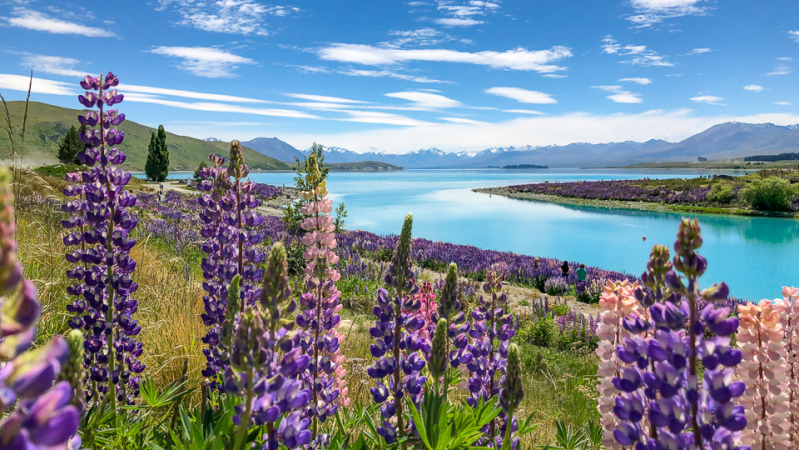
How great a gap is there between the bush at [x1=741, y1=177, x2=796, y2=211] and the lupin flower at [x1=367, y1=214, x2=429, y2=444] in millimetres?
49073

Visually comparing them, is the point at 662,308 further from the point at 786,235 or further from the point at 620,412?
the point at 786,235

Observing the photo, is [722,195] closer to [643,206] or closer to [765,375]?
[643,206]

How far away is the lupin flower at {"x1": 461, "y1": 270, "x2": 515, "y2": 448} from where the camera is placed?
244 centimetres

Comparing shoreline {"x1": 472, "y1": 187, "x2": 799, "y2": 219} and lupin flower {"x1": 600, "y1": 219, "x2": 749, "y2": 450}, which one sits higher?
shoreline {"x1": 472, "y1": 187, "x2": 799, "y2": 219}

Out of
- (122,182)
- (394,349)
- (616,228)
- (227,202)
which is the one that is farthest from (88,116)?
(616,228)

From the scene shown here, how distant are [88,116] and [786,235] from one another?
3976cm

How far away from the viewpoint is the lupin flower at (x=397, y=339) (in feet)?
6.88

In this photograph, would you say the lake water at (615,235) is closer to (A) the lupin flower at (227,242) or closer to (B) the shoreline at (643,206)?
(B) the shoreline at (643,206)

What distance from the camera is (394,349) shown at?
2164mm

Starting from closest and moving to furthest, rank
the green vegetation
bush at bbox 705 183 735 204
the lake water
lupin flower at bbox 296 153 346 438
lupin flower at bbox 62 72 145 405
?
lupin flower at bbox 296 153 346 438 → lupin flower at bbox 62 72 145 405 → the lake water → bush at bbox 705 183 735 204 → the green vegetation

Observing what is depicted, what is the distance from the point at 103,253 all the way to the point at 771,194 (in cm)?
4989

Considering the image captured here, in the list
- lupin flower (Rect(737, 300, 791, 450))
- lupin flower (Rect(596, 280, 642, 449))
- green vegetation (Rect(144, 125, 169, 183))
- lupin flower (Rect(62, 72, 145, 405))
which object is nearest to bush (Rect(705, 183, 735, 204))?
lupin flower (Rect(737, 300, 791, 450))

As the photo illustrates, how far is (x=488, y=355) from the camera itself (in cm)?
267

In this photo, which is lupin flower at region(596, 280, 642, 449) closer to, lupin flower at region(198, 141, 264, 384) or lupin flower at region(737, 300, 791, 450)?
lupin flower at region(737, 300, 791, 450)
